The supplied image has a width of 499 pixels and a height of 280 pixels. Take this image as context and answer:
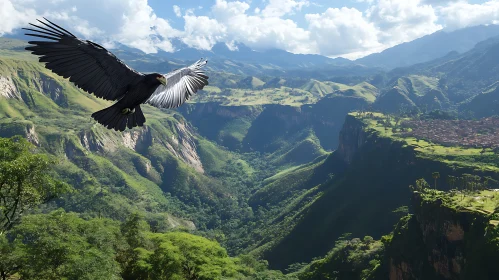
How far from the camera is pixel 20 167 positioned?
2564cm

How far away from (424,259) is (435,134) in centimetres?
12275

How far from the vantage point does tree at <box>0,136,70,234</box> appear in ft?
84.6

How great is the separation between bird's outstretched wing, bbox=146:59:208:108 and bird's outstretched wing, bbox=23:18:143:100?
1100mm

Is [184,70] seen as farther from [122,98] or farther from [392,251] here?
[392,251]

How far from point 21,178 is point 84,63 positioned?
2382 cm

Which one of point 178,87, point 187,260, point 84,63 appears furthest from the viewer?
point 187,260

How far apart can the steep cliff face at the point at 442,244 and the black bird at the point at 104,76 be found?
217ft

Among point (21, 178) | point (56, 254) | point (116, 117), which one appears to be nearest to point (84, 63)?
point (116, 117)

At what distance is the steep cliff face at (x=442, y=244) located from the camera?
59506 mm

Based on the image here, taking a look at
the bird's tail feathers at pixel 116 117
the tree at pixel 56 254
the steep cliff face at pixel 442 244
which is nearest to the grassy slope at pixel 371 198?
the steep cliff face at pixel 442 244

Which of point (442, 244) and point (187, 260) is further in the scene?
point (442, 244)

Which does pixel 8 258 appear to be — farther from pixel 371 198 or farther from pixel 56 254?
pixel 371 198

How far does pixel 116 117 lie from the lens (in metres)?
9.34

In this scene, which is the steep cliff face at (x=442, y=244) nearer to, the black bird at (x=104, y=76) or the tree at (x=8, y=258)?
the tree at (x=8, y=258)
